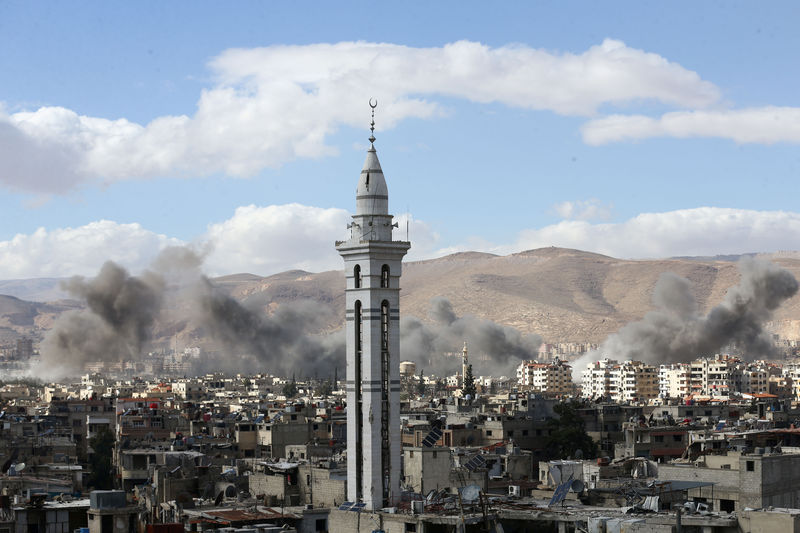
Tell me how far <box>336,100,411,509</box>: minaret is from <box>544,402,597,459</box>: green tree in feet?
88.0

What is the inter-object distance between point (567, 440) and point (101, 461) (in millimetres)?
19662

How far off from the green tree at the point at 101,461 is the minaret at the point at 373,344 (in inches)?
904

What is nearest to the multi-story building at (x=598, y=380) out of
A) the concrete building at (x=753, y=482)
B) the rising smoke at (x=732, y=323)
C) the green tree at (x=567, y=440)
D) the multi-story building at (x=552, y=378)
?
the multi-story building at (x=552, y=378)

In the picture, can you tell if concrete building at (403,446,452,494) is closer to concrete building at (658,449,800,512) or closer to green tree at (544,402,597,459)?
concrete building at (658,449,800,512)

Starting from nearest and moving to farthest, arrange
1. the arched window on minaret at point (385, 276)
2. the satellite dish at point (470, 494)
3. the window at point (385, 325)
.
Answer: the satellite dish at point (470, 494), the window at point (385, 325), the arched window on minaret at point (385, 276)

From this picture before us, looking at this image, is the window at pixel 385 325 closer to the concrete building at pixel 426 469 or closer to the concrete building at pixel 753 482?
the concrete building at pixel 426 469

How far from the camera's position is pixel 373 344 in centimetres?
3581

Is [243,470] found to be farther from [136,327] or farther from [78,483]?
[136,327]

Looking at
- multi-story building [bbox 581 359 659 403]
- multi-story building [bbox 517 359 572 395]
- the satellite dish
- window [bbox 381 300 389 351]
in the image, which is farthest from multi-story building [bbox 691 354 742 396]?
the satellite dish

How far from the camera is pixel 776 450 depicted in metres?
41.4

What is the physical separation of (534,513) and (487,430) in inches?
1311

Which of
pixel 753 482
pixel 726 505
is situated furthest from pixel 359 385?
pixel 753 482

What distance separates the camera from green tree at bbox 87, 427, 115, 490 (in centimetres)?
5781

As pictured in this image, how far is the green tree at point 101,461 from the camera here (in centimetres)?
5781
